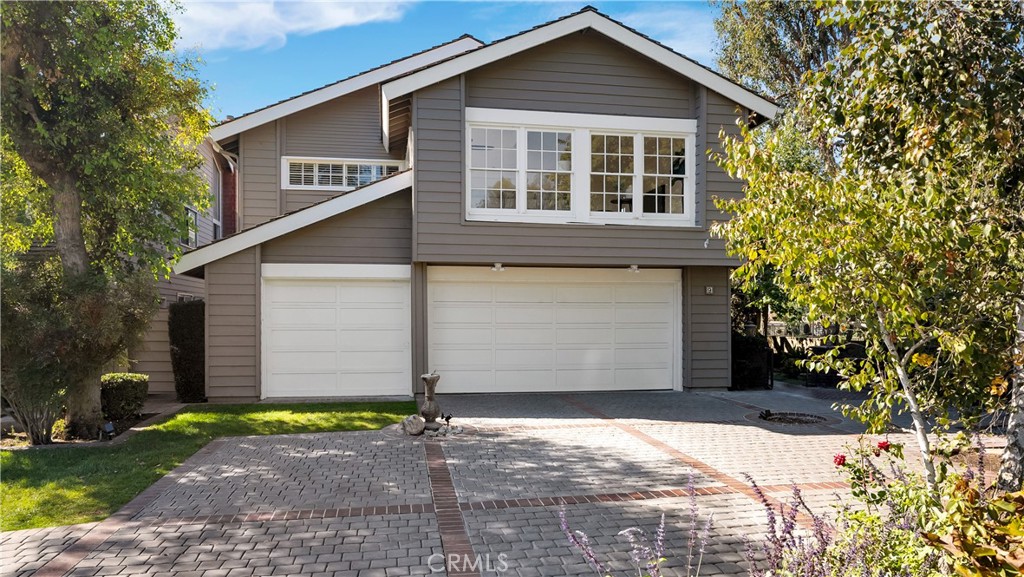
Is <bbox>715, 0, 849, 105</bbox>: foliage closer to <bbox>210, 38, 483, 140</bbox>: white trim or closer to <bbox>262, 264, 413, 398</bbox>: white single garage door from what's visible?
<bbox>210, 38, 483, 140</bbox>: white trim

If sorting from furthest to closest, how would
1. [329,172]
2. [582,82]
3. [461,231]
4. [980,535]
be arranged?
[329,172] → [582,82] → [461,231] → [980,535]

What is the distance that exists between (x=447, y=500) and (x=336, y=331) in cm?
695

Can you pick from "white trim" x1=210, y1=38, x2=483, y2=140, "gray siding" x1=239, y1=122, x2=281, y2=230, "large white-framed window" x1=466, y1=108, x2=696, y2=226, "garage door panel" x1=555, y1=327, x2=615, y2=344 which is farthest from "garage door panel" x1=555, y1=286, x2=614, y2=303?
"gray siding" x1=239, y1=122, x2=281, y2=230

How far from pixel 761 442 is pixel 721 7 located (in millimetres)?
18536

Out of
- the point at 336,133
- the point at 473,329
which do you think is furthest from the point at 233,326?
the point at 336,133

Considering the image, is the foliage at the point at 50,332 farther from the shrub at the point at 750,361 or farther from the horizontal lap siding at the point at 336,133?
the shrub at the point at 750,361

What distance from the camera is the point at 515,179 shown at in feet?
38.5

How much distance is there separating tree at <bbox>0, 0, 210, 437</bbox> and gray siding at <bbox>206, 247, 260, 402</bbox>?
1.69 metres

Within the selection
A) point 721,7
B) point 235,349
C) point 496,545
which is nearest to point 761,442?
point 496,545

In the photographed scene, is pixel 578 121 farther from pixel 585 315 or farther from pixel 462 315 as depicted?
pixel 462 315

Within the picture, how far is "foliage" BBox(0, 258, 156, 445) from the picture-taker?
25.4ft

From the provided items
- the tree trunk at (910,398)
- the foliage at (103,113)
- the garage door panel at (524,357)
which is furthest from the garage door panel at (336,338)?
the tree trunk at (910,398)

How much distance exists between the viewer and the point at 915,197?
365cm

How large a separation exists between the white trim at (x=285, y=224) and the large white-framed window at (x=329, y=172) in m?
3.16
